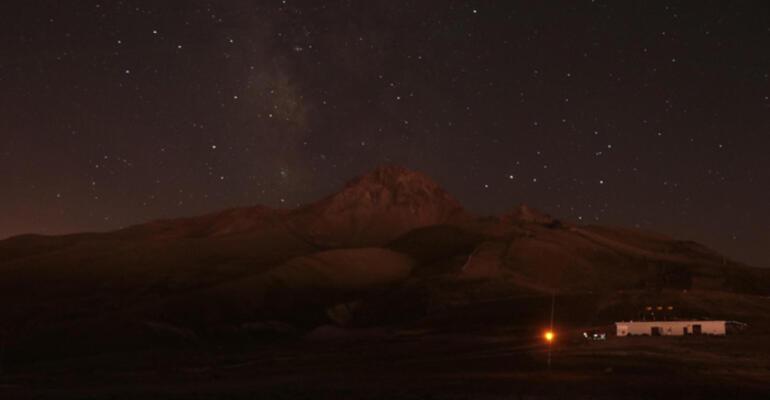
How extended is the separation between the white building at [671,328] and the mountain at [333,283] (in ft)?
37.3

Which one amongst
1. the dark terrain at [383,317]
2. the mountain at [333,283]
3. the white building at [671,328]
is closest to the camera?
the dark terrain at [383,317]

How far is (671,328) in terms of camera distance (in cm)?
7719

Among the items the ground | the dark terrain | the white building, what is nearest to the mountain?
the dark terrain

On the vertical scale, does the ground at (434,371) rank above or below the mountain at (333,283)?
below

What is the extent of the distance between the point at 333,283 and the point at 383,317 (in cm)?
3058

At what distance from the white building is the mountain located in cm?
1138

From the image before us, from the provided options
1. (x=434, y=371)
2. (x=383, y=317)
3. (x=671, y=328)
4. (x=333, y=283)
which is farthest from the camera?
(x=333, y=283)

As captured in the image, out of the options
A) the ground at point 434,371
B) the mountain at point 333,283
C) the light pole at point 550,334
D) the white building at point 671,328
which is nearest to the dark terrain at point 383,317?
the ground at point 434,371

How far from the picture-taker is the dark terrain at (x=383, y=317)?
46375 millimetres

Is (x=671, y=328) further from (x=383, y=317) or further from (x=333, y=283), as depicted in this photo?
(x=333, y=283)

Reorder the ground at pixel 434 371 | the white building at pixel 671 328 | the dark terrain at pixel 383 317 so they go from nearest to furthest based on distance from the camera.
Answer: the ground at pixel 434 371 → the dark terrain at pixel 383 317 → the white building at pixel 671 328

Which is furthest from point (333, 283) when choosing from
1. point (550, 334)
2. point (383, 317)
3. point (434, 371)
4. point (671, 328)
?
point (434, 371)

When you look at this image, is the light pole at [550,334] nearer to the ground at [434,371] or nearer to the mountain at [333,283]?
the ground at [434,371]

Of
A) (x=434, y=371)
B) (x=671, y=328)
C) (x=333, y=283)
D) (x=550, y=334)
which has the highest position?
(x=333, y=283)
